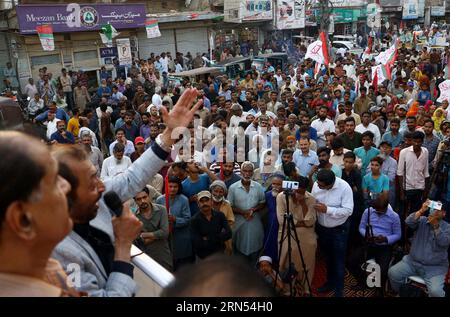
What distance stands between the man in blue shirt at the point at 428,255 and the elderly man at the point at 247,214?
143 cm

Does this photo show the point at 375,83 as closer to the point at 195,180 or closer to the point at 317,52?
the point at 317,52

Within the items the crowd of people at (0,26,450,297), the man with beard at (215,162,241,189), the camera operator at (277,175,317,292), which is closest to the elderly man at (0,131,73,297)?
the crowd of people at (0,26,450,297)

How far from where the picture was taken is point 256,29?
82.7 feet

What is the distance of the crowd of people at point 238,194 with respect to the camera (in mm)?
1254

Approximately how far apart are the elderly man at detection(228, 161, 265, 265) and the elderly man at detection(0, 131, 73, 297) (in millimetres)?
3829

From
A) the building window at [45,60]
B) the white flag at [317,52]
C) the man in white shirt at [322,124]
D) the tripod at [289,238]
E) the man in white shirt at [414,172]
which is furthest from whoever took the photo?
the building window at [45,60]

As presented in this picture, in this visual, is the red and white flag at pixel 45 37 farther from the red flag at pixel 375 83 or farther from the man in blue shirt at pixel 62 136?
the red flag at pixel 375 83

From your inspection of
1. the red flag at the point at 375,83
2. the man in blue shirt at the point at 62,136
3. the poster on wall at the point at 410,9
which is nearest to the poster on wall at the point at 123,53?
the man in blue shirt at the point at 62,136

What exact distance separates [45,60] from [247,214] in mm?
13980

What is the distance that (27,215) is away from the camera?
1069 millimetres

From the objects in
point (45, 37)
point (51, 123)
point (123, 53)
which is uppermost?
point (45, 37)

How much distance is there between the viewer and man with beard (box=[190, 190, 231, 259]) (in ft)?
15.0

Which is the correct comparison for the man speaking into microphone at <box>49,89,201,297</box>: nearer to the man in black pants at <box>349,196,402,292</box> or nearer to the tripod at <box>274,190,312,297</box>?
the tripod at <box>274,190,312,297</box>

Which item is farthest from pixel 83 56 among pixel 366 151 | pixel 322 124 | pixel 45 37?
pixel 366 151
